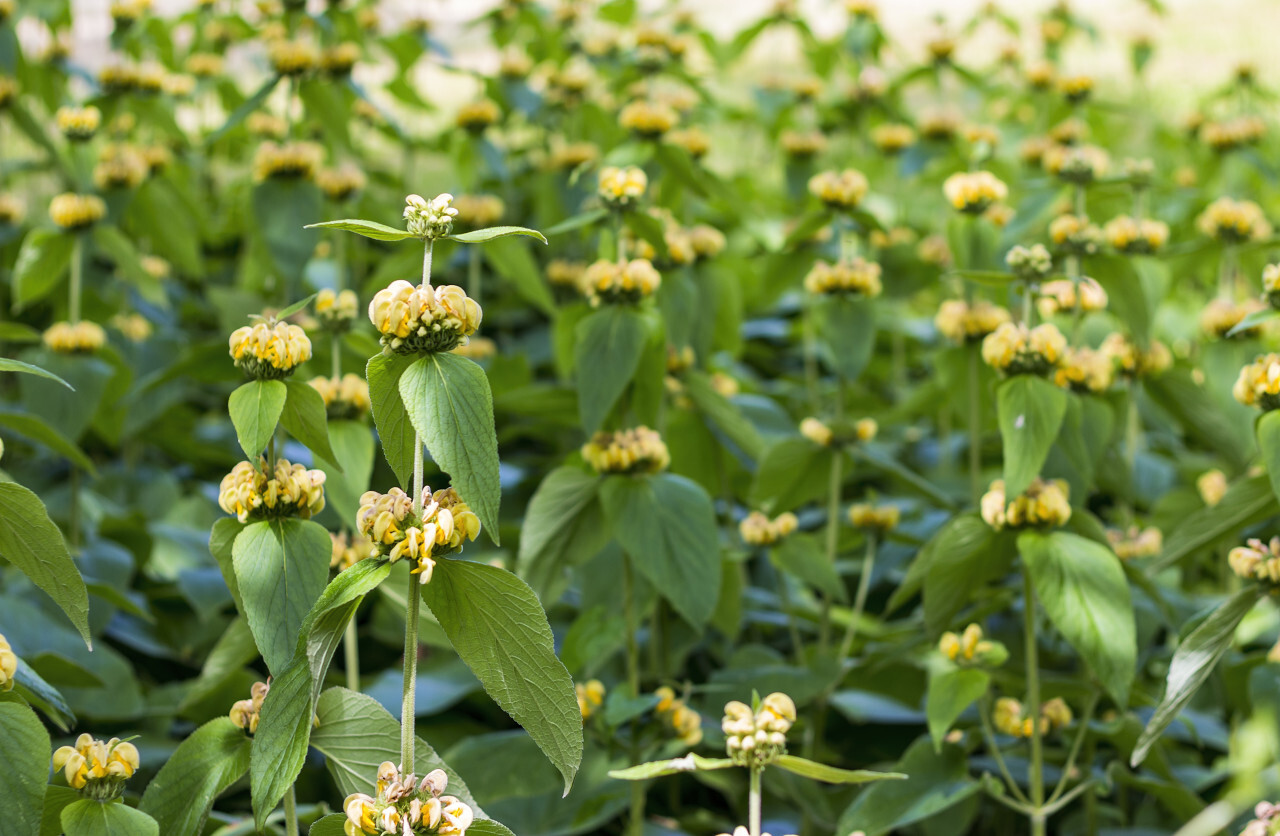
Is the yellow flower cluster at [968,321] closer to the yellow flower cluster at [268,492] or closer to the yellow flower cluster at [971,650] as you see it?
the yellow flower cluster at [971,650]

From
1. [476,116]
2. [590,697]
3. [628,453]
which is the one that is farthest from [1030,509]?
[476,116]

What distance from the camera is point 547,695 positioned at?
88 cm

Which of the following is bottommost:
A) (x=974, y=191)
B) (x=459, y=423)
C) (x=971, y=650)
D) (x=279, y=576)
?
(x=971, y=650)

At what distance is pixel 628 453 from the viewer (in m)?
1.41

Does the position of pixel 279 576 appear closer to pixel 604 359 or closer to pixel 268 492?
pixel 268 492

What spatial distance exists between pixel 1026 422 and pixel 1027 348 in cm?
9

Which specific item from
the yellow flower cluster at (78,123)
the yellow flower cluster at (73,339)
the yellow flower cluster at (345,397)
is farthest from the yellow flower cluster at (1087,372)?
the yellow flower cluster at (78,123)

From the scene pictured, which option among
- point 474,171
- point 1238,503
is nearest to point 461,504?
point 1238,503

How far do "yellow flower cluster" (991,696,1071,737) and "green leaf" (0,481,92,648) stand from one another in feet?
3.45

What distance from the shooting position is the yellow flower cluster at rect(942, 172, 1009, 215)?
176 cm

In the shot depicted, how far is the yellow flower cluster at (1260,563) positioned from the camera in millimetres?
1150

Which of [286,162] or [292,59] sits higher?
[292,59]

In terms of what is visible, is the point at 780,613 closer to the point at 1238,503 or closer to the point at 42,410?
the point at 1238,503

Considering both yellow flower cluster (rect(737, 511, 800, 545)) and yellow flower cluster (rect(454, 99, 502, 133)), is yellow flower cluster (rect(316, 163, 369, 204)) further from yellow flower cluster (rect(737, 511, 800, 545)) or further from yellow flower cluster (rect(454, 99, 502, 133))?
yellow flower cluster (rect(737, 511, 800, 545))
